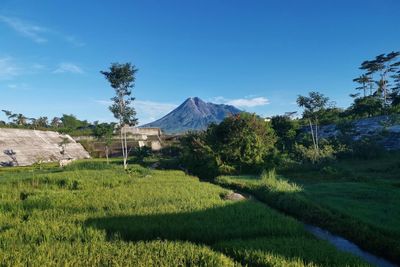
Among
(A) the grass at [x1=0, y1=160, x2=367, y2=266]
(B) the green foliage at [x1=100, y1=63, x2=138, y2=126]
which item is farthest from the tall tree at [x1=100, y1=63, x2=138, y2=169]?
(A) the grass at [x1=0, y1=160, x2=367, y2=266]

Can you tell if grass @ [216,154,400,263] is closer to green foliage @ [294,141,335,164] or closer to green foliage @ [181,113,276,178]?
green foliage @ [181,113,276,178]

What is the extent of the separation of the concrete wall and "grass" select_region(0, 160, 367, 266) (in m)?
24.3

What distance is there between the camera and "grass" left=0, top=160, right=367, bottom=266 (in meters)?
5.96

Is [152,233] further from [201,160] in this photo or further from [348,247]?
[201,160]

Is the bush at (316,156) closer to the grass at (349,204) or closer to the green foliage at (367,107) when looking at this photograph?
the grass at (349,204)

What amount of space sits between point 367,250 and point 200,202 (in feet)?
18.2

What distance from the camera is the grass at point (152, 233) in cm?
596

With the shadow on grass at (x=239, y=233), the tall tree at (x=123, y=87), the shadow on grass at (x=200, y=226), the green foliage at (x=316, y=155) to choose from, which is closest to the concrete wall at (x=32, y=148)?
the tall tree at (x=123, y=87)

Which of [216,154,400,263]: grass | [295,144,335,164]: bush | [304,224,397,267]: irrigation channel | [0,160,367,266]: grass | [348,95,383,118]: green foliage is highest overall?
[348,95,383,118]: green foliage

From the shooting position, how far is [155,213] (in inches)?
384

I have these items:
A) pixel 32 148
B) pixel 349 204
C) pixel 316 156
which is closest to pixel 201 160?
pixel 316 156

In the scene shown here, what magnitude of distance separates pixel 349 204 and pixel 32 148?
125 ft

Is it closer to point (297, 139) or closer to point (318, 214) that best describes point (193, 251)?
point (318, 214)

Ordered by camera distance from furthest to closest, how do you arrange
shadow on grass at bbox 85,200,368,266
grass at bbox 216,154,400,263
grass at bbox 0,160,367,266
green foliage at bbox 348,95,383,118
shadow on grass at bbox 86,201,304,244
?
green foliage at bbox 348,95,383,118 < grass at bbox 216,154,400,263 < shadow on grass at bbox 86,201,304,244 < shadow on grass at bbox 85,200,368,266 < grass at bbox 0,160,367,266
